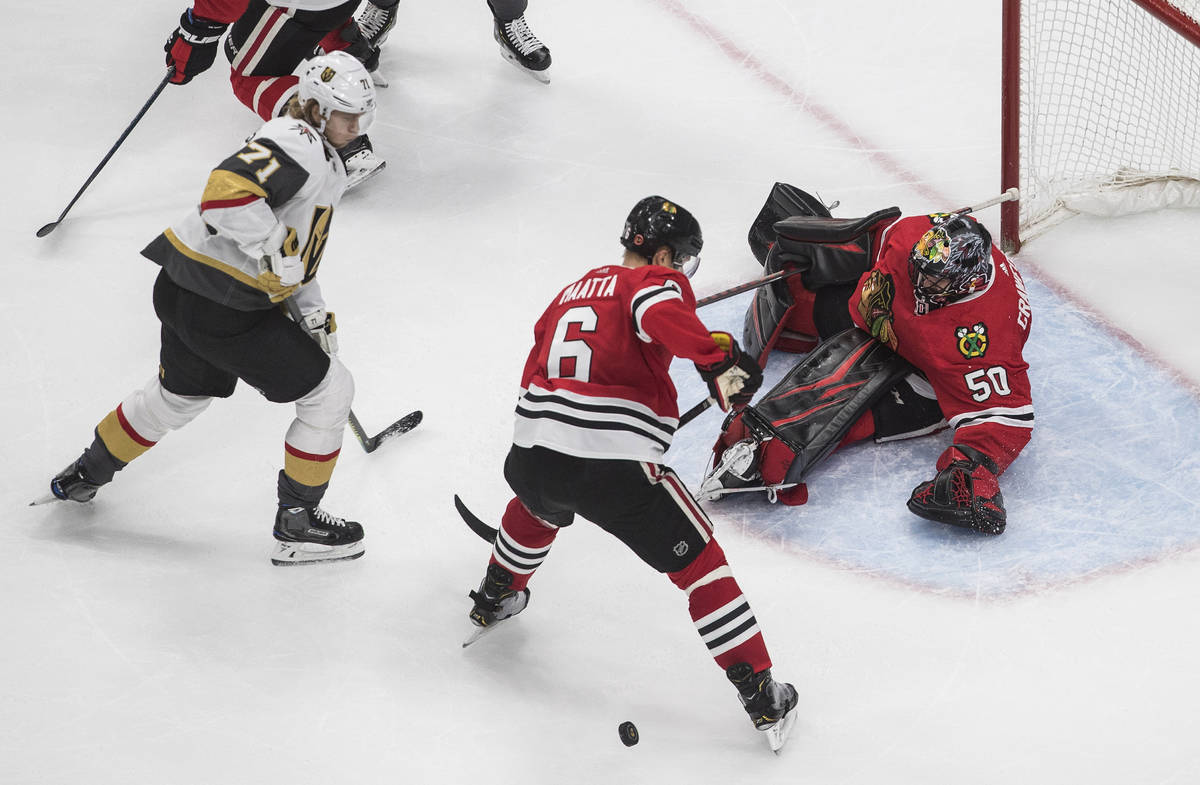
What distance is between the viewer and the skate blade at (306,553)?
10.5ft

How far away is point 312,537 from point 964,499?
5.10 ft

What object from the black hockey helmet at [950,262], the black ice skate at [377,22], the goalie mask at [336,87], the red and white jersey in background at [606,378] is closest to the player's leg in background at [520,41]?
the black ice skate at [377,22]

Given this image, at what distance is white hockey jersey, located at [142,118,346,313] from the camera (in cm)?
272

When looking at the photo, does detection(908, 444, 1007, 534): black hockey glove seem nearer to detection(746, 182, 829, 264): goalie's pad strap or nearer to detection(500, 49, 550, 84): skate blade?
detection(746, 182, 829, 264): goalie's pad strap

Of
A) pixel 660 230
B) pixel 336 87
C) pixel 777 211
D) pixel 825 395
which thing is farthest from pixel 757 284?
pixel 336 87

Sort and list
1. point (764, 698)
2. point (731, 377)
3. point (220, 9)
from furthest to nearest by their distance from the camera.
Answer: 1. point (220, 9)
2. point (764, 698)
3. point (731, 377)

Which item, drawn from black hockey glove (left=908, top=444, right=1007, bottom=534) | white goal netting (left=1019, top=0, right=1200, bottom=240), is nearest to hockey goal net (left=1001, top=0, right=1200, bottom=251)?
white goal netting (left=1019, top=0, right=1200, bottom=240)

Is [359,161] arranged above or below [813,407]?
below

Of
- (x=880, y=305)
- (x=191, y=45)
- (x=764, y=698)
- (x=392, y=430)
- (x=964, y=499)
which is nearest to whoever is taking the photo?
(x=764, y=698)

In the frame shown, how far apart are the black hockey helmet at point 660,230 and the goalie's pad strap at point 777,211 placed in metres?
1.40

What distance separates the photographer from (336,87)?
2.82 m

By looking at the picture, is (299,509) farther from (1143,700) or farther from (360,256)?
(1143,700)

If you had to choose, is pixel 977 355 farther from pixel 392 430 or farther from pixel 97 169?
pixel 97 169

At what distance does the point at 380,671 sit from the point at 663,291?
1.12 metres
